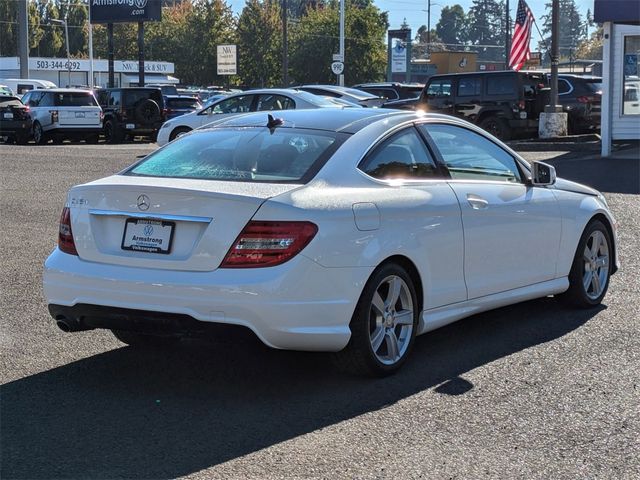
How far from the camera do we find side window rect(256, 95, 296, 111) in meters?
19.8

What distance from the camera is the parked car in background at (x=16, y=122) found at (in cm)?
2948

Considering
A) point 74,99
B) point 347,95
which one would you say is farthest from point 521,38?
point 74,99

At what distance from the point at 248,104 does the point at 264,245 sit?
52.2ft

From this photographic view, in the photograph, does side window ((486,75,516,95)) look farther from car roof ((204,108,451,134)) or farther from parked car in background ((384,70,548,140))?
car roof ((204,108,451,134))

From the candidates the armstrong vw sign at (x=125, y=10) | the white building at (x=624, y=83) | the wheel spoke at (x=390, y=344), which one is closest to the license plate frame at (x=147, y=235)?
the wheel spoke at (x=390, y=344)

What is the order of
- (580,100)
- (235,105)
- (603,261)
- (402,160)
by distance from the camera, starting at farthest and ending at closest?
(580,100), (235,105), (603,261), (402,160)

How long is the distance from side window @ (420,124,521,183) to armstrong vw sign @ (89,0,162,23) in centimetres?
4254

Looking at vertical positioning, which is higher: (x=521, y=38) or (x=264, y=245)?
(x=521, y=38)

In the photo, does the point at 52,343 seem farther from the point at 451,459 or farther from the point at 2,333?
the point at 451,459

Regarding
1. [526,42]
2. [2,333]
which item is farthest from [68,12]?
[2,333]

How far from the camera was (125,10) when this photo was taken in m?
47.9

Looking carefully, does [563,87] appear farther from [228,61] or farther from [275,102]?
[228,61]

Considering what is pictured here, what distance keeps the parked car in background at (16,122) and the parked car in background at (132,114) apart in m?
2.53

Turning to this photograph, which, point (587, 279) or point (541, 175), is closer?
point (541, 175)
